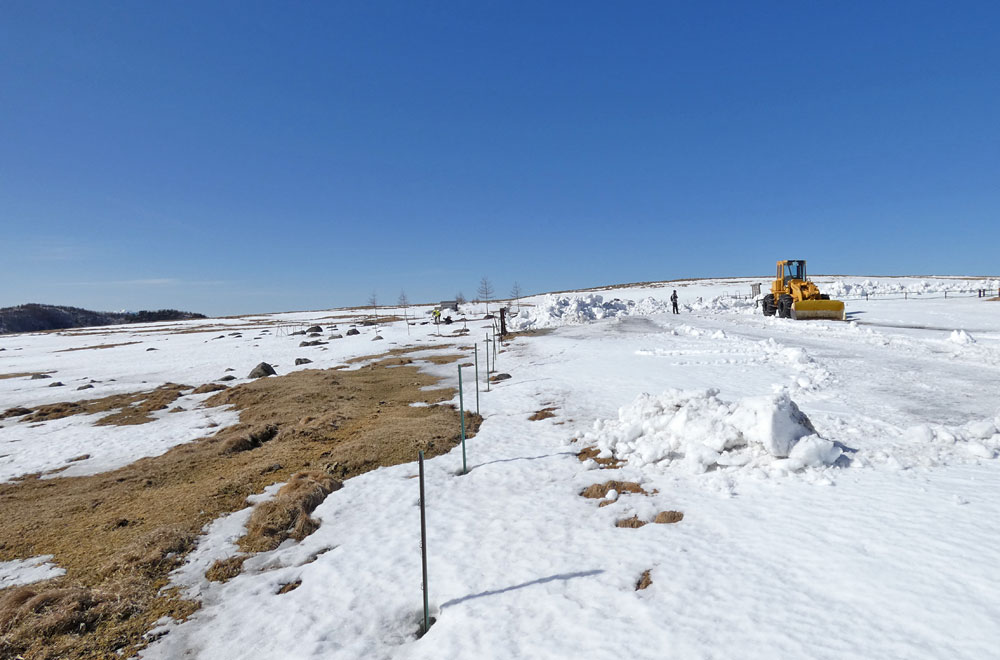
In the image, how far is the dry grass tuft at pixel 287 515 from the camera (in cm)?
719

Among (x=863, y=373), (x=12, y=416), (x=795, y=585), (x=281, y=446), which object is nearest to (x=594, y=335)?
(x=863, y=373)

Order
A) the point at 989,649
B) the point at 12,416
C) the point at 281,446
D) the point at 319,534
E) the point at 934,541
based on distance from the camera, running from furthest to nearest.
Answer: the point at 12,416
the point at 281,446
the point at 319,534
the point at 934,541
the point at 989,649

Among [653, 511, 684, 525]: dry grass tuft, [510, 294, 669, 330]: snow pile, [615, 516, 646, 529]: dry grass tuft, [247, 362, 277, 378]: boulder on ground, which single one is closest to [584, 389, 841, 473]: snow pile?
[653, 511, 684, 525]: dry grass tuft

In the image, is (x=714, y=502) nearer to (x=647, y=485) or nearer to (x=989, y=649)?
(x=647, y=485)

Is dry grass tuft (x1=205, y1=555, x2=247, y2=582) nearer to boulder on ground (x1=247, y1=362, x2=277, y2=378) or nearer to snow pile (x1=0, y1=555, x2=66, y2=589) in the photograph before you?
snow pile (x1=0, y1=555, x2=66, y2=589)

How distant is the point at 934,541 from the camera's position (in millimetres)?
5059

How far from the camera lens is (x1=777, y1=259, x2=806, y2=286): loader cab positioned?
31594 millimetres

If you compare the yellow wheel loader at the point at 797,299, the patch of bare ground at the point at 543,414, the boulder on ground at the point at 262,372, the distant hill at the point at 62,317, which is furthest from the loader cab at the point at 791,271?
the distant hill at the point at 62,317

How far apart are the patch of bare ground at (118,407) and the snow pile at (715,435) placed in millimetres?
17784

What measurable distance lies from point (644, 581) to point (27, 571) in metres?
8.95

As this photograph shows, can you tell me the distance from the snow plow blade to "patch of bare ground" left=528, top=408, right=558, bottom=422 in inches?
949

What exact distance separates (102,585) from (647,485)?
8.00 meters

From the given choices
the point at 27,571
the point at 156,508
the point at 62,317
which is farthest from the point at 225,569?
the point at 62,317

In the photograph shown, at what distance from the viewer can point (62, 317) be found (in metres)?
123
